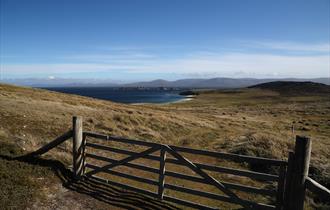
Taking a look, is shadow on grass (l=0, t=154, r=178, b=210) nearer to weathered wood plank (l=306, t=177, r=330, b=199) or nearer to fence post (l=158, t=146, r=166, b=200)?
fence post (l=158, t=146, r=166, b=200)

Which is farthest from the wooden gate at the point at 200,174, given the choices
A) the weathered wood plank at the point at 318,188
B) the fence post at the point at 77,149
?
the weathered wood plank at the point at 318,188

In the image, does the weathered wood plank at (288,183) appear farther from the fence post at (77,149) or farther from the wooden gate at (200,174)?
the fence post at (77,149)

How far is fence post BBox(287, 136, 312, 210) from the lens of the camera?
6.73 metres

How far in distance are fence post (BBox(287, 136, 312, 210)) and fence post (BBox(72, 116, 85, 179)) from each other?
265 inches

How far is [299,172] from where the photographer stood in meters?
6.84

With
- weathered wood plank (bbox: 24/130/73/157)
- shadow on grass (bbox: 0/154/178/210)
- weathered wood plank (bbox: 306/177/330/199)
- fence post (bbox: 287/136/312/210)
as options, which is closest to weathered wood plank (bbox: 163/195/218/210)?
shadow on grass (bbox: 0/154/178/210)

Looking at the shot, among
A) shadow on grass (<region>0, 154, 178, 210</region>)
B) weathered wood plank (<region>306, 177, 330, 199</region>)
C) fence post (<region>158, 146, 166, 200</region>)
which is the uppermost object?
weathered wood plank (<region>306, 177, 330, 199</region>)

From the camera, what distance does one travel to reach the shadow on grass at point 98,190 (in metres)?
8.87

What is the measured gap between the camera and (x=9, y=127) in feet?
48.8

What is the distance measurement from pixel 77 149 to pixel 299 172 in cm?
700

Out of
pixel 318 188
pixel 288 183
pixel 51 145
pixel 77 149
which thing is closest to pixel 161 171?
pixel 77 149

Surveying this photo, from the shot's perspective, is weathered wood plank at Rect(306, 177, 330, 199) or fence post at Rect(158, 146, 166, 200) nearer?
weathered wood plank at Rect(306, 177, 330, 199)

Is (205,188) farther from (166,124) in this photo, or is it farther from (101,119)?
(166,124)

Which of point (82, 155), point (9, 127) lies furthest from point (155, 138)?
point (82, 155)
